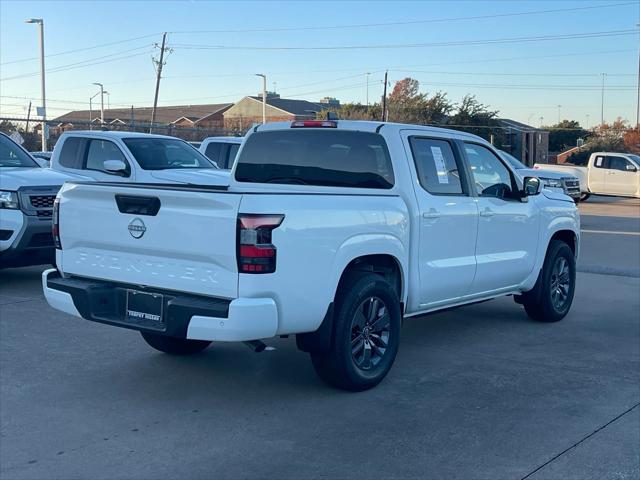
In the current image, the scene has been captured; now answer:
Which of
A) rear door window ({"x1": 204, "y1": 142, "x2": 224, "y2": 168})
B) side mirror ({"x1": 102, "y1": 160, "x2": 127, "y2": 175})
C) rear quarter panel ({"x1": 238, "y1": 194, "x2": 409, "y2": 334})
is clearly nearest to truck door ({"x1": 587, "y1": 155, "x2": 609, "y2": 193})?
rear door window ({"x1": 204, "y1": 142, "x2": 224, "y2": 168})

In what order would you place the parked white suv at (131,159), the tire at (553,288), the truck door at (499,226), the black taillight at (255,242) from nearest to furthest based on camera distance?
the black taillight at (255,242) < the truck door at (499,226) < the tire at (553,288) < the parked white suv at (131,159)

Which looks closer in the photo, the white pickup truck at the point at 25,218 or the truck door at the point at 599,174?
the white pickup truck at the point at 25,218

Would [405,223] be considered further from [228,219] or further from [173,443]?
[173,443]

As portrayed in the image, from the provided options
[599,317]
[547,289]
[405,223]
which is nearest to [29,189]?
[405,223]

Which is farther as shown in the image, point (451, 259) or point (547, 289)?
point (547, 289)

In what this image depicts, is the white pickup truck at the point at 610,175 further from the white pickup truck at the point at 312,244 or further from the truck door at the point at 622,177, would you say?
the white pickup truck at the point at 312,244

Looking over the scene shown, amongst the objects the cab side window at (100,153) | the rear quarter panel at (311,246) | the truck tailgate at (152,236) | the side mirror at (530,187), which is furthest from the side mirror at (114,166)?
the rear quarter panel at (311,246)

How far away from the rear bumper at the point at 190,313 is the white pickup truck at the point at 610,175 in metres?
25.4

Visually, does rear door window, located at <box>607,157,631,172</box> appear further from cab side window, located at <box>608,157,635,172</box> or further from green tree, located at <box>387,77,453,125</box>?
green tree, located at <box>387,77,453,125</box>

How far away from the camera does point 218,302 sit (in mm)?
5129

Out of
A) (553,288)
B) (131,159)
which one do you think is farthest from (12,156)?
(553,288)

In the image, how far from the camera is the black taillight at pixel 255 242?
4992mm

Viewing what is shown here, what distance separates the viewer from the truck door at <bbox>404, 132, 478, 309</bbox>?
6566 millimetres

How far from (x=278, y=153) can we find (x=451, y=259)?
68.9 inches
